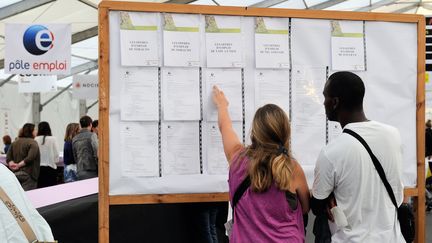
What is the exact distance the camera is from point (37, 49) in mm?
4797

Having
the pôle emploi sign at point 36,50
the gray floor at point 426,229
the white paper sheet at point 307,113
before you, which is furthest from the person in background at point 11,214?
the pôle emploi sign at point 36,50

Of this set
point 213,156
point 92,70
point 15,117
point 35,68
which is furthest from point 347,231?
point 92,70

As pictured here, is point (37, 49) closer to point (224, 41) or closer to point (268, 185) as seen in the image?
point (224, 41)

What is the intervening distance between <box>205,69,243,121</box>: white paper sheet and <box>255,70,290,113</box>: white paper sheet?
0.08 meters

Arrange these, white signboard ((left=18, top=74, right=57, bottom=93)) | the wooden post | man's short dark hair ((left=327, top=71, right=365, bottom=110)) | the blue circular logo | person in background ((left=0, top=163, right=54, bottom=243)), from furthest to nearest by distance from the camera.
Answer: white signboard ((left=18, top=74, right=57, bottom=93))
the blue circular logo
the wooden post
man's short dark hair ((left=327, top=71, right=365, bottom=110))
person in background ((left=0, top=163, right=54, bottom=243))

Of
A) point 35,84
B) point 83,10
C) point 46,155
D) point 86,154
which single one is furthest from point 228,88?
point 35,84

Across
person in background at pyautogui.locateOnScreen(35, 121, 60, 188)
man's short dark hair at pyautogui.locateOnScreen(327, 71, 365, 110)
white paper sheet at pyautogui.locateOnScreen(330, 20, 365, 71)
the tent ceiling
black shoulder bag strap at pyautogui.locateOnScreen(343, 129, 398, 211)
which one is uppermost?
the tent ceiling

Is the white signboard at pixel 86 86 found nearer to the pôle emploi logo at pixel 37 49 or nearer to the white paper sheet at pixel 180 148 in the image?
the pôle emploi logo at pixel 37 49

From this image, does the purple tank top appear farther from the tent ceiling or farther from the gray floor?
the tent ceiling

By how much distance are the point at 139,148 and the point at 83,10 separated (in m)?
7.05

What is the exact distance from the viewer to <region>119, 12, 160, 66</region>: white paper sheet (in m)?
1.93

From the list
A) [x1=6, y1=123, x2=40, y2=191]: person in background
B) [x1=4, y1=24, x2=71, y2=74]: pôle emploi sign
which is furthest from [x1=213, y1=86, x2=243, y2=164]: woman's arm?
[x1=6, y1=123, x2=40, y2=191]: person in background

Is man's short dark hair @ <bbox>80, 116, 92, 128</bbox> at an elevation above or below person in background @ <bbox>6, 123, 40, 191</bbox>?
above

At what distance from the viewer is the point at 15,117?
1129cm
